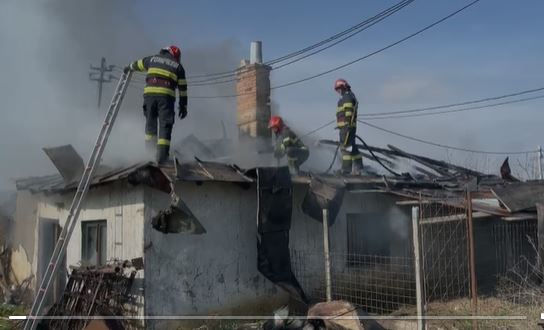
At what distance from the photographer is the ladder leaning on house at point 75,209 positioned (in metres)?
7.32

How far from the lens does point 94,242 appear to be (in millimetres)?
9945

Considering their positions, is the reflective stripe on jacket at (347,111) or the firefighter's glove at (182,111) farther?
the reflective stripe on jacket at (347,111)

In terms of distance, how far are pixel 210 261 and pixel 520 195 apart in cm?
481

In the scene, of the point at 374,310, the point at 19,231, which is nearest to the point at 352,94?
the point at 374,310

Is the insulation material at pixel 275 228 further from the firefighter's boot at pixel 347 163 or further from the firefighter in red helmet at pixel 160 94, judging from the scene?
the firefighter's boot at pixel 347 163

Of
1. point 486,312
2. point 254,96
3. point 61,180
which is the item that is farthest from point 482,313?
point 61,180

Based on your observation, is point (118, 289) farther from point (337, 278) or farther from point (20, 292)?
point (20, 292)

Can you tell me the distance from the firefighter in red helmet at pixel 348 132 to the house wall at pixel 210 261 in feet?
8.63

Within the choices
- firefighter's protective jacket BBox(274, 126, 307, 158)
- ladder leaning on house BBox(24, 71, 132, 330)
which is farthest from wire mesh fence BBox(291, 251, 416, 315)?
ladder leaning on house BBox(24, 71, 132, 330)

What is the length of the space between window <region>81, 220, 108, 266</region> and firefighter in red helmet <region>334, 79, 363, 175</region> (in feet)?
15.3

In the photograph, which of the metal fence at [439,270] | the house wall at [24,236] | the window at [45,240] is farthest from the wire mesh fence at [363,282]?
the house wall at [24,236]

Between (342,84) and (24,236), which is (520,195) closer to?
(342,84)

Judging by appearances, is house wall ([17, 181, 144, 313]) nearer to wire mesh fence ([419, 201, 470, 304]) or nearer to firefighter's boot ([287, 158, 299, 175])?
firefighter's boot ([287, 158, 299, 175])

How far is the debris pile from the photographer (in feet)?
26.5
